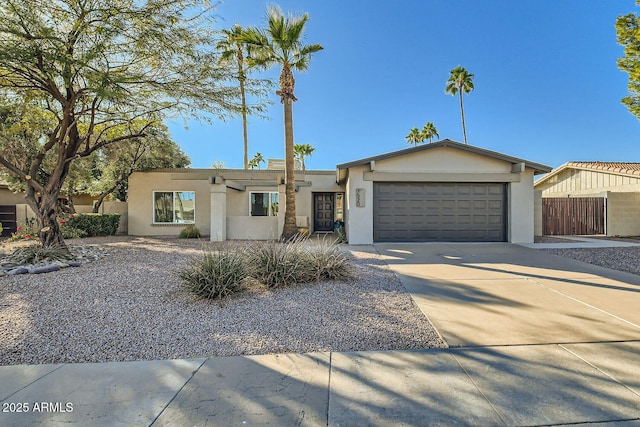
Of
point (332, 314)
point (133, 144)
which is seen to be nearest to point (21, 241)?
point (133, 144)

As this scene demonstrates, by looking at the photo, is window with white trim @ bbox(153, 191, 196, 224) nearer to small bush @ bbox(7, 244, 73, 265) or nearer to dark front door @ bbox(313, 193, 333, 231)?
dark front door @ bbox(313, 193, 333, 231)

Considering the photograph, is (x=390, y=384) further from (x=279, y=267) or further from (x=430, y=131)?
(x=430, y=131)

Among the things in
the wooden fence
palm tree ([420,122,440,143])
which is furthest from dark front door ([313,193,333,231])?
palm tree ([420,122,440,143])

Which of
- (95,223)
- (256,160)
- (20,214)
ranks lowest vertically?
(95,223)

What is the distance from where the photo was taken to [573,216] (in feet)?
47.4

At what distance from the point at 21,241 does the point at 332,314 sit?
1435 cm

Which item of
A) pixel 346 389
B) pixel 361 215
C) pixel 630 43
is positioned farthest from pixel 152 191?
pixel 630 43

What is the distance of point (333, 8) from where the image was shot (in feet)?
36.1

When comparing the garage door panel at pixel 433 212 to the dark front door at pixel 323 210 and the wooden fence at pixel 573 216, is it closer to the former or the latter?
the dark front door at pixel 323 210

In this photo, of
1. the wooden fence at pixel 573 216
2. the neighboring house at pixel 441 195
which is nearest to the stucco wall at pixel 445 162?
the neighboring house at pixel 441 195

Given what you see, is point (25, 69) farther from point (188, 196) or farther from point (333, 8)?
point (333, 8)

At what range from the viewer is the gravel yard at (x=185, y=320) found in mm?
3293

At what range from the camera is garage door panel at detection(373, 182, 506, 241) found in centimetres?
1133

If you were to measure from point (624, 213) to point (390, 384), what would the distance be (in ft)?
59.9
